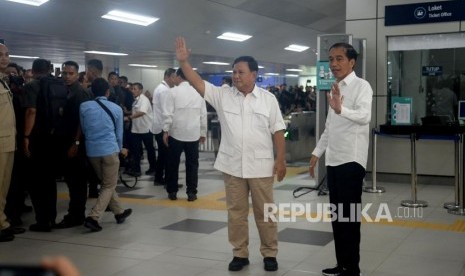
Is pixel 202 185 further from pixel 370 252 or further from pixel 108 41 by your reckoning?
pixel 108 41

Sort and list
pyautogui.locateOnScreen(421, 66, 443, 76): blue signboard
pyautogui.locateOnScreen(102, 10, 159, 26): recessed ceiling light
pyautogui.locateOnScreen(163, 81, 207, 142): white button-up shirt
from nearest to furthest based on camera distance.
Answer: pyautogui.locateOnScreen(163, 81, 207, 142): white button-up shirt
pyautogui.locateOnScreen(421, 66, 443, 76): blue signboard
pyautogui.locateOnScreen(102, 10, 159, 26): recessed ceiling light

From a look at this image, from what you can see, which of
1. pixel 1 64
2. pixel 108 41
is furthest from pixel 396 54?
pixel 108 41

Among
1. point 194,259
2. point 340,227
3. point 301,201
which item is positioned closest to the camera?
point 340,227

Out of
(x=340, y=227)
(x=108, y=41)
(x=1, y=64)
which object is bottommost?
(x=340, y=227)

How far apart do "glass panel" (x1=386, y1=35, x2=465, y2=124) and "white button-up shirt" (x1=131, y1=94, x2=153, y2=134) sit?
4.14 meters

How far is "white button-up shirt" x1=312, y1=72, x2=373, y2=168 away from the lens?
3799 mm

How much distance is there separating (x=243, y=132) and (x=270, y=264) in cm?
103

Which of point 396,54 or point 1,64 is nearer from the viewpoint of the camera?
point 1,64

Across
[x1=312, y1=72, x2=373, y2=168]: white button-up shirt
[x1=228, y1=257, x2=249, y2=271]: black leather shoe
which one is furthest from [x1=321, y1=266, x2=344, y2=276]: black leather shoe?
[x1=312, y1=72, x2=373, y2=168]: white button-up shirt

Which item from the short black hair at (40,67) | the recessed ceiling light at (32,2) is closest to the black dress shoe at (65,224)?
the short black hair at (40,67)

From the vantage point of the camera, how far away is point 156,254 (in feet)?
15.7

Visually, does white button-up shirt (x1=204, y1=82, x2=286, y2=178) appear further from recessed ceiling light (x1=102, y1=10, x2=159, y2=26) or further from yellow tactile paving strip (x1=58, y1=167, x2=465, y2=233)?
recessed ceiling light (x1=102, y1=10, x2=159, y2=26)

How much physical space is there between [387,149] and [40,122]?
557 centimetres

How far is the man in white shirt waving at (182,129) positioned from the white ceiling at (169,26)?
14.5ft
